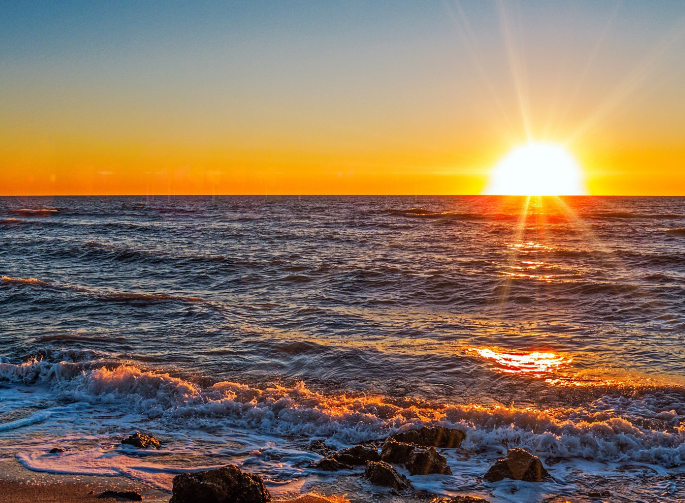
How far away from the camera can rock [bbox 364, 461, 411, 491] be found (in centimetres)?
543

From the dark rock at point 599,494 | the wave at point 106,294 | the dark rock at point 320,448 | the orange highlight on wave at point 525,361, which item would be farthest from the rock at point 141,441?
the wave at point 106,294

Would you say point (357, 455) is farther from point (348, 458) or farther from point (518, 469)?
point (518, 469)

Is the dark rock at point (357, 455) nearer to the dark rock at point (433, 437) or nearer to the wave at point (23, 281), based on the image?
the dark rock at point (433, 437)

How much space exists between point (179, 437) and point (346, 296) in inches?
377

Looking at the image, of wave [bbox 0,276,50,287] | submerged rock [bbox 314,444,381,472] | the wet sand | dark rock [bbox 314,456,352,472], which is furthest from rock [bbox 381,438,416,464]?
wave [bbox 0,276,50,287]

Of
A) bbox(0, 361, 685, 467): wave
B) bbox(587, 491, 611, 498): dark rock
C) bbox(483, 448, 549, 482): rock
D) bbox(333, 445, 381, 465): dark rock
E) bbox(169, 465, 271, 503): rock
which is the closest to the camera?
bbox(169, 465, 271, 503): rock

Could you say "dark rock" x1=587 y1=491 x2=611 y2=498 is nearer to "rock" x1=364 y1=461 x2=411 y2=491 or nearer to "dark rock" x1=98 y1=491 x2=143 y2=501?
"rock" x1=364 y1=461 x2=411 y2=491

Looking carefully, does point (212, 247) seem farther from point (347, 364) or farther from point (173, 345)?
point (347, 364)

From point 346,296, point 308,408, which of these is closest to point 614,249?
point 346,296

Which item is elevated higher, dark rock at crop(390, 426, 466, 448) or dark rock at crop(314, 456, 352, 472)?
dark rock at crop(390, 426, 466, 448)

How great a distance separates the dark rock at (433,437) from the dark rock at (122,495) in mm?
2786

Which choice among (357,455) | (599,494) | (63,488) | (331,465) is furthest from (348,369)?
(63,488)

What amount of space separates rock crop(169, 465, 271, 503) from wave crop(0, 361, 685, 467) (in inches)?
82.5

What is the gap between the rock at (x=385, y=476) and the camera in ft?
17.8
